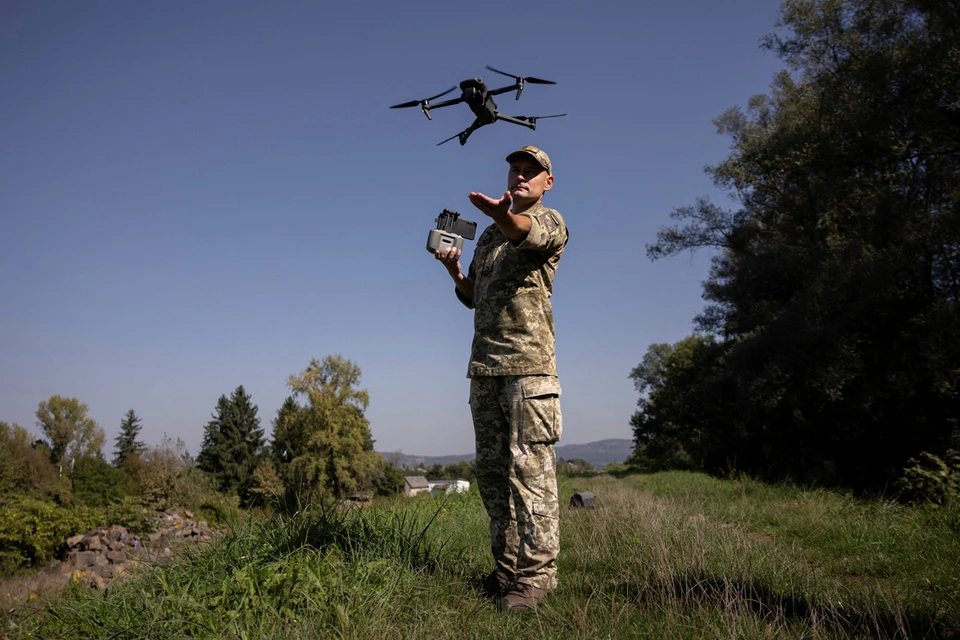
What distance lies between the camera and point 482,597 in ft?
10.8

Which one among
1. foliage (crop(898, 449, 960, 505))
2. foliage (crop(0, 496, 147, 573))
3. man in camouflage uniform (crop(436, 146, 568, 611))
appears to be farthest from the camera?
foliage (crop(0, 496, 147, 573))

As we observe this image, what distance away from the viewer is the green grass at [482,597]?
2.55 m

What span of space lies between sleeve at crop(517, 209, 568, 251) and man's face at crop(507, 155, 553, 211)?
7.2 inches

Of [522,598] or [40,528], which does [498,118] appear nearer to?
[522,598]

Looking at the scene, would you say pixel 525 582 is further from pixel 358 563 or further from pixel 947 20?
pixel 947 20

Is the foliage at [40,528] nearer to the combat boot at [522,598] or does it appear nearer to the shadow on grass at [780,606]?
the combat boot at [522,598]

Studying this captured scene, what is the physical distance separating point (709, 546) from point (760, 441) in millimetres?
23035

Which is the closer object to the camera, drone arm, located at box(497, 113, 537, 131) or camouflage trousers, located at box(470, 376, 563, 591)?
camouflage trousers, located at box(470, 376, 563, 591)

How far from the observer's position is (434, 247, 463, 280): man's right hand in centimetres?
386

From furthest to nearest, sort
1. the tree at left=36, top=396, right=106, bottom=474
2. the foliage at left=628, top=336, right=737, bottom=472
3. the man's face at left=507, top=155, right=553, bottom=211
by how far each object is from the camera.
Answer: the tree at left=36, top=396, right=106, bottom=474 → the foliage at left=628, top=336, right=737, bottom=472 → the man's face at left=507, top=155, right=553, bottom=211

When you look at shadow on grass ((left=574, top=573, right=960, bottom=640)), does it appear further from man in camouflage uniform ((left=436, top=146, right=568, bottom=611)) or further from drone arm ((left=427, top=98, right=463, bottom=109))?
drone arm ((left=427, top=98, right=463, bottom=109))

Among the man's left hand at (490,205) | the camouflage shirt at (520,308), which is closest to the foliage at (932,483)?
the camouflage shirt at (520,308)

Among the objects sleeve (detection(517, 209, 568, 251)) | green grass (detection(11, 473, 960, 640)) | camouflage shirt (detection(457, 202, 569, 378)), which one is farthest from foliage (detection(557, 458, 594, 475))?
sleeve (detection(517, 209, 568, 251))

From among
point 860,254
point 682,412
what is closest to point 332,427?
point 682,412
